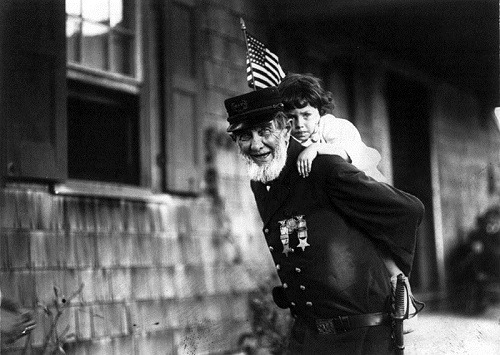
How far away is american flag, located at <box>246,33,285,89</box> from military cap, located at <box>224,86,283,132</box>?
0.23 metres

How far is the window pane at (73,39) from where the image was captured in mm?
4492

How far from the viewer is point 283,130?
293cm

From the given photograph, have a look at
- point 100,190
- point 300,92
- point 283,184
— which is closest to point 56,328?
point 100,190

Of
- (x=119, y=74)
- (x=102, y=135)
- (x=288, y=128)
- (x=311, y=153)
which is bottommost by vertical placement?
(x=311, y=153)

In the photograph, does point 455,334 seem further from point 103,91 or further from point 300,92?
point 103,91

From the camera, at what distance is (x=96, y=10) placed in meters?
4.71

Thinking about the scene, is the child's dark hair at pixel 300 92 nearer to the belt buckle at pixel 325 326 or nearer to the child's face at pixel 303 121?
the child's face at pixel 303 121

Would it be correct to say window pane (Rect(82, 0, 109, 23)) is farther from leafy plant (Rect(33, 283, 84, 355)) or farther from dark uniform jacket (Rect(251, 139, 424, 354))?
dark uniform jacket (Rect(251, 139, 424, 354))

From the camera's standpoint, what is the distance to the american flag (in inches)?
125

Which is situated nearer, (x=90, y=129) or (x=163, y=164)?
(x=90, y=129)

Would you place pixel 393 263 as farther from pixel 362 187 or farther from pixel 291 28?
pixel 291 28

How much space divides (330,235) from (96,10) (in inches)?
103

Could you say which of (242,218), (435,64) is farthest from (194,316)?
(435,64)

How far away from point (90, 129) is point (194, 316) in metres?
1.48
